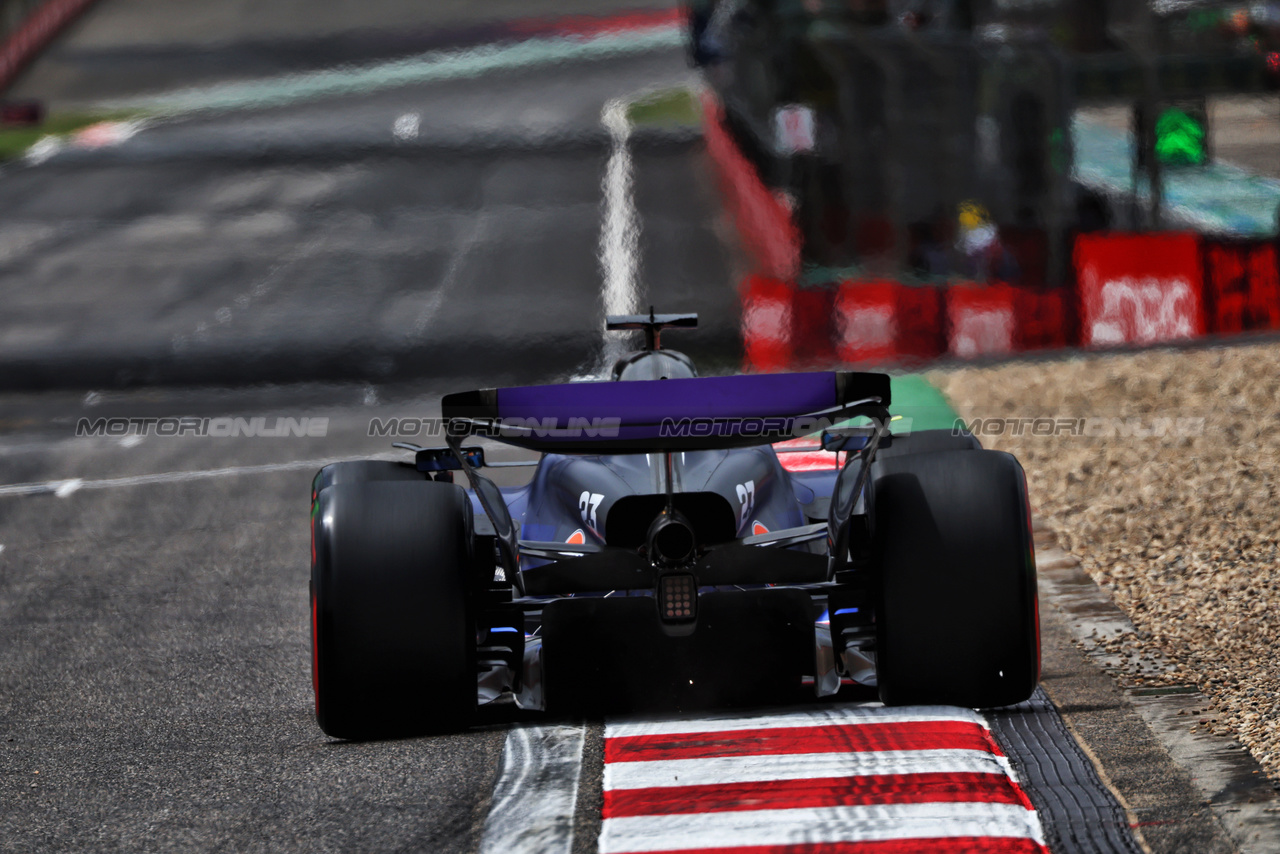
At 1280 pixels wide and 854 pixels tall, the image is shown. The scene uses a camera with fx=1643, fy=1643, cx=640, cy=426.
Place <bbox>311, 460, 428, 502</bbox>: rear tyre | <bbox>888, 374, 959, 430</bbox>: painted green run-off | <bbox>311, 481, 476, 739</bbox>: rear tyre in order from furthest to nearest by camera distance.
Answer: <bbox>888, 374, 959, 430</bbox>: painted green run-off
<bbox>311, 460, 428, 502</bbox>: rear tyre
<bbox>311, 481, 476, 739</bbox>: rear tyre

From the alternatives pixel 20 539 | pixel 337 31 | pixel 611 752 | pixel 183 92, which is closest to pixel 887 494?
pixel 611 752

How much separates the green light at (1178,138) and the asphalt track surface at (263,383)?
527 centimetres

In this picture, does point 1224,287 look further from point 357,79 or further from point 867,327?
point 357,79

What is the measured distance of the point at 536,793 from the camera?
16.7 feet

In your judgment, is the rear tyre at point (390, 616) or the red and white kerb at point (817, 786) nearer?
the red and white kerb at point (817, 786)

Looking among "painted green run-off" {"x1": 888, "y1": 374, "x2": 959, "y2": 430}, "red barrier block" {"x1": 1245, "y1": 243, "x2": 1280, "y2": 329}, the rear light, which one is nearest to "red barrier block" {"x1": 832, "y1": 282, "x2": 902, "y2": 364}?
"red barrier block" {"x1": 1245, "y1": 243, "x2": 1280, "y2": 329}

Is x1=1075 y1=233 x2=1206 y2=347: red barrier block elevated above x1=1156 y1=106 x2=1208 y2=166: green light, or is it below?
below

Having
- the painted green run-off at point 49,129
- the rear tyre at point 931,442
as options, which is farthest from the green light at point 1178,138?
the painted green run-off at point 49,129

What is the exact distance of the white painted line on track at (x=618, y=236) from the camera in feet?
72.4

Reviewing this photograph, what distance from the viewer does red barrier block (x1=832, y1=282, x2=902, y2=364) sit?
16.9 meters

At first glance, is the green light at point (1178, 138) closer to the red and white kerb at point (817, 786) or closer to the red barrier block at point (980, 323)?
the red barrier block at point (980, 323)

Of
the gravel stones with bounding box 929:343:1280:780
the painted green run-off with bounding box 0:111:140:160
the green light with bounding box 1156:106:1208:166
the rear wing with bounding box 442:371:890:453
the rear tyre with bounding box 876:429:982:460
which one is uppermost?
the painted green run-off with bounding box 0:111:140:160

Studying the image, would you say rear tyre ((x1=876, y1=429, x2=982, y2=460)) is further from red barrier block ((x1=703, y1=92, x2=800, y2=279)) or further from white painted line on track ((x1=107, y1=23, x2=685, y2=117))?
white painted line on track ((x1=107, y1=23, x2=685, y2=117))

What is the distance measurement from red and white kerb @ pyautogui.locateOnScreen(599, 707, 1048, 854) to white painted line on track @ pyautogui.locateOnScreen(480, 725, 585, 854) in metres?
0.12
